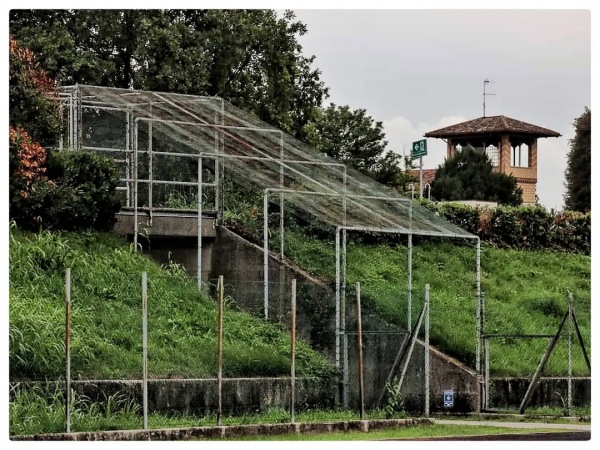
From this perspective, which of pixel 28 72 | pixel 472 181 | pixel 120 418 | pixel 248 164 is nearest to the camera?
pixel 120 418

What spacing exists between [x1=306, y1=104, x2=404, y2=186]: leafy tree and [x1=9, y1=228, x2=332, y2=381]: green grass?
69.5ft

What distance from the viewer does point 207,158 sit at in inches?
995

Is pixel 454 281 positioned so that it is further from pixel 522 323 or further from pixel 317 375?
pixel 317 375

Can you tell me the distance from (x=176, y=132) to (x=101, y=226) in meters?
2.50

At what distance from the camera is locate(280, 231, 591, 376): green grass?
2339 centimetres

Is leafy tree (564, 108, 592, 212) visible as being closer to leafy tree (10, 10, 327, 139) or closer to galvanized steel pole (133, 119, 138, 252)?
leafy tree (10, 10, 327, 139)

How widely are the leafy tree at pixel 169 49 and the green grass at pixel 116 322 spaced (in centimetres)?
680

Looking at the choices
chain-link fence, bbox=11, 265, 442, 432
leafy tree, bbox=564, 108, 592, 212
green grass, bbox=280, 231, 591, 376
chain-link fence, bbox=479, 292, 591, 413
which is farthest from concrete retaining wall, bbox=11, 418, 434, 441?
leafy tree, bbox=564, 108, 592, 212

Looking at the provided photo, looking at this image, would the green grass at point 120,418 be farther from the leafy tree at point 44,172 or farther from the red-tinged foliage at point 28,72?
the red-tinged foliage at point 28,72

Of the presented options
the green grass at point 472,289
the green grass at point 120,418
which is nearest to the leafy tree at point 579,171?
the green grass at point 472,289

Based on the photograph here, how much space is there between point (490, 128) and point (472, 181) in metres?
2.27

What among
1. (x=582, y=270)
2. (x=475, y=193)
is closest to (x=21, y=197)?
(x=582, y=270)

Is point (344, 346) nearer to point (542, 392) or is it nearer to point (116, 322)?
point (116, 322)

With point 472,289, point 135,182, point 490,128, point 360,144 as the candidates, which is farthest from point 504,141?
point 135,182
